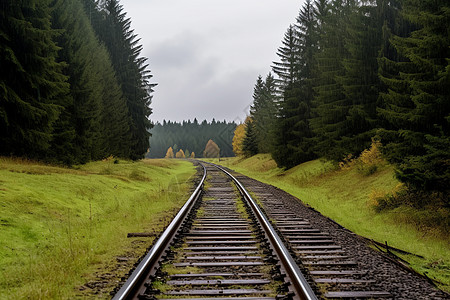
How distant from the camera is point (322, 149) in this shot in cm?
2225

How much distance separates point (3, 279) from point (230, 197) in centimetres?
935

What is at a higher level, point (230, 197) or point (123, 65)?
point (123, 65)

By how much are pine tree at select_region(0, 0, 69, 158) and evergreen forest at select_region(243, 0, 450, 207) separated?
15.2 m

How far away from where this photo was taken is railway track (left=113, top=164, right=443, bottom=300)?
3951 mm

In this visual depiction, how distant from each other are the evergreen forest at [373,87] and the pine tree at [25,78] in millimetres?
15238

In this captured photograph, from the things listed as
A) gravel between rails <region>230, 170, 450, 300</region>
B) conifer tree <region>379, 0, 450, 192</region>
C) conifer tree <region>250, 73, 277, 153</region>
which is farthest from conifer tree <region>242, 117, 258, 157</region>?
gravel between rails <region>230, 170, 450, 300</region>

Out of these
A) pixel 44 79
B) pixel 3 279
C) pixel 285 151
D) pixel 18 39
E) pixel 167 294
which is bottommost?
pixel 3 279

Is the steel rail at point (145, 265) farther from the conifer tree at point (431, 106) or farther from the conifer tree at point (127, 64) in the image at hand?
the conifer tree at point (127, 64)

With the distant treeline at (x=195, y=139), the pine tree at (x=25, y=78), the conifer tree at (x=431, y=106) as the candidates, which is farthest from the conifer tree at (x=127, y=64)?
the distant treeline at (x=195, y=139)

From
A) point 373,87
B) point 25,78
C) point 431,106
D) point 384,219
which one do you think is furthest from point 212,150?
point 431,106

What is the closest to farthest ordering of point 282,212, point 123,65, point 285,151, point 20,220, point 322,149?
point 20,220 < point 282,212 < point 322,149 < point 285,151 < point 123,65

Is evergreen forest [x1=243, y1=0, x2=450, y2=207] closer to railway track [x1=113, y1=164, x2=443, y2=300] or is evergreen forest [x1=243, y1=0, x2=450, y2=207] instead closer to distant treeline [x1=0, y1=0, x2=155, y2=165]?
railway track [x1=113, y1=164, x2=443, y2=300]

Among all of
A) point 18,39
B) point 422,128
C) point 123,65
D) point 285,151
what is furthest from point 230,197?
point 123,65

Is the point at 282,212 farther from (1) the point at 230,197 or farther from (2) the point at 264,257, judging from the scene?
(2) the point at 264,257
